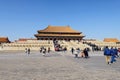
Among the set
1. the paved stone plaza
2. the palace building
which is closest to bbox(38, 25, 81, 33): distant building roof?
the palace building

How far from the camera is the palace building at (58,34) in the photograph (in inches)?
3949

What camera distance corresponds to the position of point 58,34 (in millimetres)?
103000

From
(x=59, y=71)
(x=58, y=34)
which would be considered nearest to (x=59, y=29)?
(x=58, y=34)

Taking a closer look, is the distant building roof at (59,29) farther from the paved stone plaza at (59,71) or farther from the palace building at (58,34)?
the paved stone plaza at (59,71)

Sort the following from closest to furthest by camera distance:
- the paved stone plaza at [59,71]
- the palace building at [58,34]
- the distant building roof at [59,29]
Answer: the paved stone plaza at [59,71] < the palace building at [58,34] < the distant building roof at [59,29]

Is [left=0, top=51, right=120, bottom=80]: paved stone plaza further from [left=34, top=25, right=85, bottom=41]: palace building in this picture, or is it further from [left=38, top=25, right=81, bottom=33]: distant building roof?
[left=38, top=25, right=81, bottom=33]: distant building roof

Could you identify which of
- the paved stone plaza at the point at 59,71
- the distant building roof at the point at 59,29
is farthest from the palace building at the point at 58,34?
the paved stone plaza at the point at 59,71

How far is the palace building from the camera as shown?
329 ft

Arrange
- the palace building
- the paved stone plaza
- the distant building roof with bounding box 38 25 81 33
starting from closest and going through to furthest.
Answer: the paved stone plaza
the palace building
the distant building roof with bounding box 38 25 81 33

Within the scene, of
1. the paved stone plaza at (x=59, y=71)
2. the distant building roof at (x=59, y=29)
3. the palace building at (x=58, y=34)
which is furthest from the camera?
the distant building roof at (x=59, y=29)

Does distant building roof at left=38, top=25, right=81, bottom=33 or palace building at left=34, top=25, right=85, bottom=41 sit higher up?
distant building roof at left=38, top=25, right=81, bottom=33

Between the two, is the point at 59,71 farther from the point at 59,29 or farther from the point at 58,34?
the point at 59,29

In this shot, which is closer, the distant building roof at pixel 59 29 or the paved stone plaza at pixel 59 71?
the paved stone plaza at pixel 59 71

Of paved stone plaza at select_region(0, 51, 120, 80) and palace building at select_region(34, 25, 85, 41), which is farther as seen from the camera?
palace building at select_region(34, 25, 85, 41)
